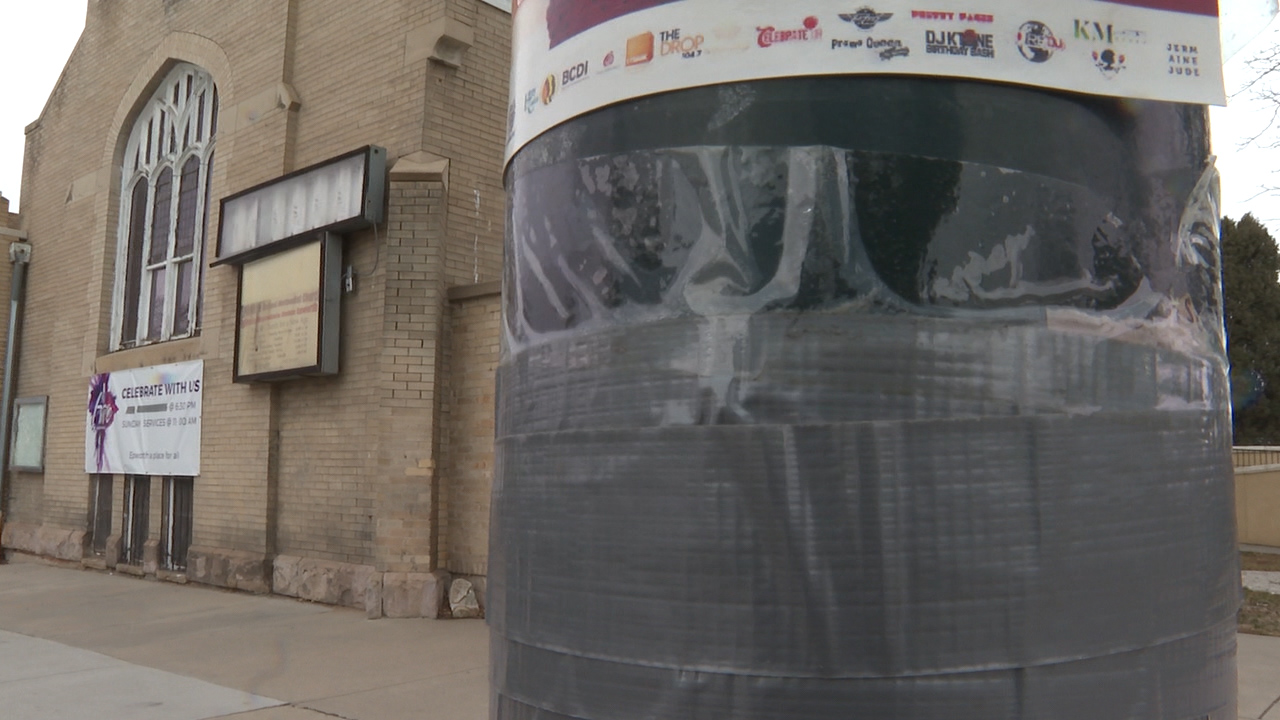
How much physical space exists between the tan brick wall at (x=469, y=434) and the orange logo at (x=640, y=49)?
7.00m

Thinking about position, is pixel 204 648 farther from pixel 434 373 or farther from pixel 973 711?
pixel 973 711

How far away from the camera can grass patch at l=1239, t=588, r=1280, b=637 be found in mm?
8242

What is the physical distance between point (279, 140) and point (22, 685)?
6.32m

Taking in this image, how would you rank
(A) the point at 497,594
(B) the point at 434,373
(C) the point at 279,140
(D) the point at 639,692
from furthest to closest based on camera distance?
(C) the point at 279,140 → (B) the point at 434,373 → (A) the point at 497,594 → (D) the point at 639,692

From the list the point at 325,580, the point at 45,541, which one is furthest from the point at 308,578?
the point at 45,541

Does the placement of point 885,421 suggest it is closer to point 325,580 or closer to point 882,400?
point 882,400

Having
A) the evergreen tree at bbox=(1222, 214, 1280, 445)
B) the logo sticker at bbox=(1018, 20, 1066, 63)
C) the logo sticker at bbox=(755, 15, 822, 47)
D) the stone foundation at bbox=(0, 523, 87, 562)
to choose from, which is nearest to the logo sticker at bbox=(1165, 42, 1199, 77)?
the logo sticker at bbox=(1018, 20, 1066, 63)

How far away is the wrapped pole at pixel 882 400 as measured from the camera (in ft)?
5.47

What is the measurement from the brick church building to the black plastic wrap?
6.85 meters

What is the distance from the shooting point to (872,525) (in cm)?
166

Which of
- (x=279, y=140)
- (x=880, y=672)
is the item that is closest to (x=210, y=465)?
(x=279, y=140)

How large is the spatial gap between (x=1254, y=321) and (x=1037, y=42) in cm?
3361

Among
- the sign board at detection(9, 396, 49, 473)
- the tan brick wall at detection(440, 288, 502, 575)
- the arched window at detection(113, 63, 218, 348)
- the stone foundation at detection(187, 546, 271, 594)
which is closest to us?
the tan brick wall at detection(440, 288, 502, 575)

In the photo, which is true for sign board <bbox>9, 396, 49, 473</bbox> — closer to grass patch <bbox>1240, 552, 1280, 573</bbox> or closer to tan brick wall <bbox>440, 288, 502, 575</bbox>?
tan brick wall <bbox>440, 288, 502, 575</bbox>
